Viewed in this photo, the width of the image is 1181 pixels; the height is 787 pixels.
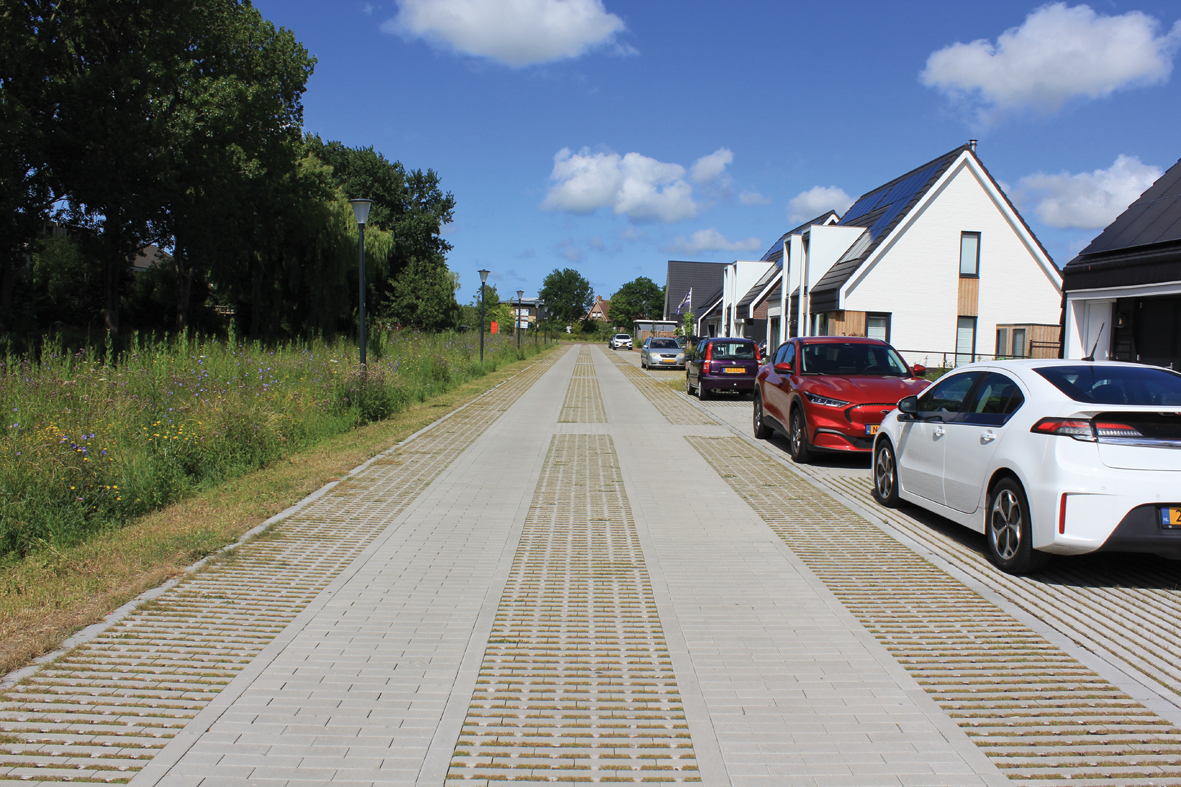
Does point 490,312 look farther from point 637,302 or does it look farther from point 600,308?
point 600,308

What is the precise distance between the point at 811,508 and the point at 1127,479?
3242 mm

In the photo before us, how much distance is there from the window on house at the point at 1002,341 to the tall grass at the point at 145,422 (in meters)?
23.1

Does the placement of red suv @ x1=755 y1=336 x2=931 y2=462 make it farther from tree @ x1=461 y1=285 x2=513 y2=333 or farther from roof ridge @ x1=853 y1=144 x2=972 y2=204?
tree @ x1=461 y1=285 x2=513 y2=333

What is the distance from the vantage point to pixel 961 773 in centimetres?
304

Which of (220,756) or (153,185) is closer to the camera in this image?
(220,756)

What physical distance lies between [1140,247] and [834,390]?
8.28m

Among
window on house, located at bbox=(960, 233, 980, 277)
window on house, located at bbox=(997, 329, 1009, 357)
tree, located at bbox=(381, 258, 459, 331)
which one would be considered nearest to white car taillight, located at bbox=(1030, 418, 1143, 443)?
window on house, located at bbox=(997, 329, 1009, 357)

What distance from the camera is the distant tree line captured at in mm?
22984

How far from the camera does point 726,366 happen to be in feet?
71.8

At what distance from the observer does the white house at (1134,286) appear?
1408 centimetres

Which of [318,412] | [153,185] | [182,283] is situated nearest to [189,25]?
[153,185]

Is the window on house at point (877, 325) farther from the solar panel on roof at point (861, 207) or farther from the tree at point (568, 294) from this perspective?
the tree at point (568, 294)

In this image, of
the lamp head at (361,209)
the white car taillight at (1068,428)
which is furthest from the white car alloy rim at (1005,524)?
the lamp head at (361,209)

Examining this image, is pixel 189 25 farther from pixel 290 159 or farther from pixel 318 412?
pixel 318 412
